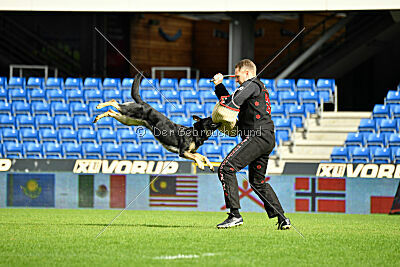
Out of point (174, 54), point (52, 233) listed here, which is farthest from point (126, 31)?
point (52, 233)

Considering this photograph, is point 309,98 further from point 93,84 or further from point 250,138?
point 250,138

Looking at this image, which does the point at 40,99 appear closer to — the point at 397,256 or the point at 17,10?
the point at 17,10

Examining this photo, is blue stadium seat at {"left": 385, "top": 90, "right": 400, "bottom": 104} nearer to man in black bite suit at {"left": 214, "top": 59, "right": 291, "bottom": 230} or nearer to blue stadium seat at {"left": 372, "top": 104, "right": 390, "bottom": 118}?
blue stadium seat at {"left": 372, "top": 104, "right": 390, "bottom": 118}

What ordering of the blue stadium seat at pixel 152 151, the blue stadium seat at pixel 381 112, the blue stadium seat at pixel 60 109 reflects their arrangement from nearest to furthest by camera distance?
1. the blue stadium seat at pixel 152 151
2. the blue stadium seat at pixel 381 112
3. the blue stadium seat at pixel 60 109

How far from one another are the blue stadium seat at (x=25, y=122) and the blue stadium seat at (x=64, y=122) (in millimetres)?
762

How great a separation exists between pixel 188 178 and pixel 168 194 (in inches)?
25.3

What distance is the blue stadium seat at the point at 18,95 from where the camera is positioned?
65.9 feet

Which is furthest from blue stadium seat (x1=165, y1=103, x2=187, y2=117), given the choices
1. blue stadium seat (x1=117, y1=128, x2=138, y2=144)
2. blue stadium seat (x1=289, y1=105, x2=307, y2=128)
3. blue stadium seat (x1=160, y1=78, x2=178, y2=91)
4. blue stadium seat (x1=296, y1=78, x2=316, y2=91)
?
blue stadium seat (x1=296, y1=78, x2=316, y2=91)

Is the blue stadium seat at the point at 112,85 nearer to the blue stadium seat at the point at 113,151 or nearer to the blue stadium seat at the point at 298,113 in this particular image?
the blue stadium seat at the point at 113,151

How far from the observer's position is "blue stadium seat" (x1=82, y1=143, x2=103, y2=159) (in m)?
17.8

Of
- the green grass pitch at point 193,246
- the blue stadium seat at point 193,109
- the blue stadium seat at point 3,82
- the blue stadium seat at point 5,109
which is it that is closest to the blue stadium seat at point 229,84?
the blue stadium seat at point 193,109

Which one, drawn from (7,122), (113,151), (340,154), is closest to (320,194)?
(340,154)
